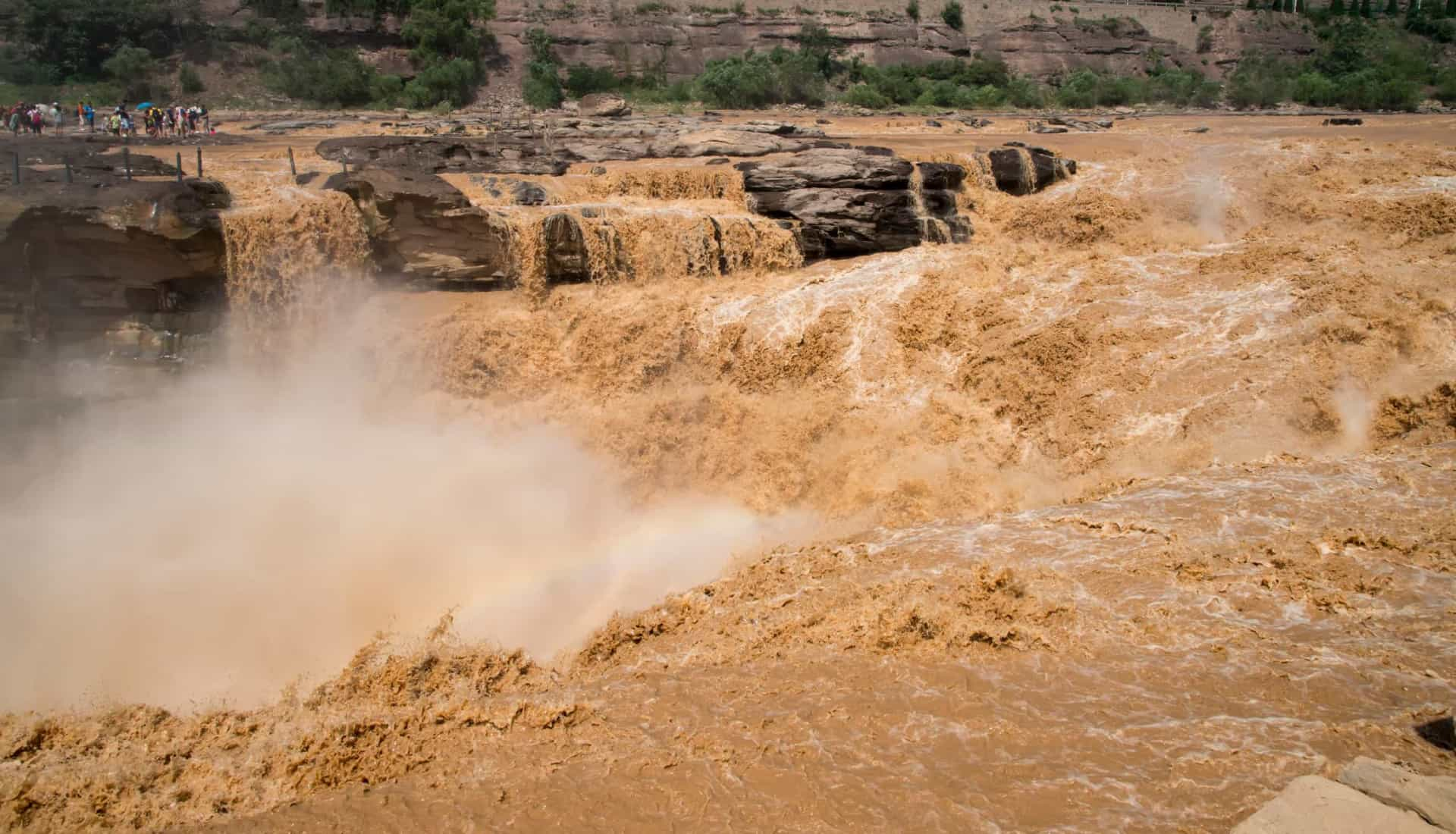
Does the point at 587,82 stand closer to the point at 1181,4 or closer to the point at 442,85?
the point at 442,85

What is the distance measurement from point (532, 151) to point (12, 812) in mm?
11489

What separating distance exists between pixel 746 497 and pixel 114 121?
56.5ft

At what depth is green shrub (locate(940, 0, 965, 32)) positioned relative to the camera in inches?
1545

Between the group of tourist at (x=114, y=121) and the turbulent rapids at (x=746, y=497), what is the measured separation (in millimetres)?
6712

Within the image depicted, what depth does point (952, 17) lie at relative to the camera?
39281 mm

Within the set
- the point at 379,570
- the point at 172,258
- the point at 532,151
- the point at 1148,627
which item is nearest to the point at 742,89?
the point at 532,151

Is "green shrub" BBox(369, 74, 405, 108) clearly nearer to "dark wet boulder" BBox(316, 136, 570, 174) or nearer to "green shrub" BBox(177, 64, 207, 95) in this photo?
"green shrub" BBox(177, 64, 207, 95)

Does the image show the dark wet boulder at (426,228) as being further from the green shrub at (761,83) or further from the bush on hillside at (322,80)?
the green shrub at (761,83)

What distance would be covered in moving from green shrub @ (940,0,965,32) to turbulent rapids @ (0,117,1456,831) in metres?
27.2

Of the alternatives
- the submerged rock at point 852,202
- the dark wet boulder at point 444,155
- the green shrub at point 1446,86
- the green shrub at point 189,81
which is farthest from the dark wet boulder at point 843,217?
the green shrub at point 1446,86

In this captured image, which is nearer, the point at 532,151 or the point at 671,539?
the point at 671,539

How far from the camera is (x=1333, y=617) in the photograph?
5.54 m

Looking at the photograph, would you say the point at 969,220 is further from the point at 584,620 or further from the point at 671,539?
the point at 584,620

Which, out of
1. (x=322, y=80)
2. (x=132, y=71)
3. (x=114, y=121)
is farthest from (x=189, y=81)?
(x=114, y=121)
